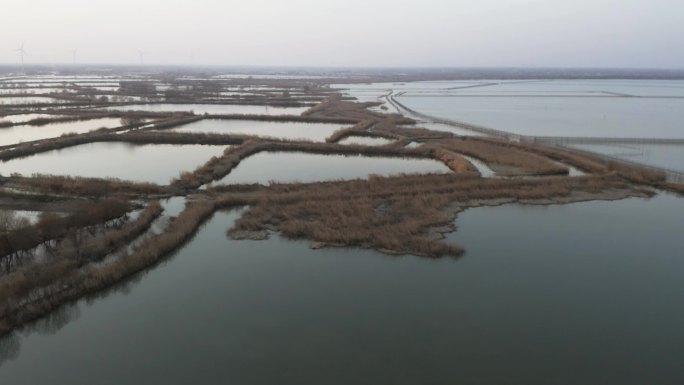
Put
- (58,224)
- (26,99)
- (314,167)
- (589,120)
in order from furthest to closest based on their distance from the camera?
1. (26,99)
2. (589,120)
3. (314,167)
4. (58,224)

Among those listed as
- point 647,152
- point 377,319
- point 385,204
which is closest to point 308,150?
point 385,204

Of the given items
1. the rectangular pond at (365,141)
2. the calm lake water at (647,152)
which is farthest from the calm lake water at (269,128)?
the calm lake water at (647,152)

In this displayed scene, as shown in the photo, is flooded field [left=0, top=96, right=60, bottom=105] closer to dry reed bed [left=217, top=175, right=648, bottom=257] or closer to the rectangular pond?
the rectangular pond

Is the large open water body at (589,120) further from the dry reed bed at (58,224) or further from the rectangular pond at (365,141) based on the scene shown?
the dry reed bed at (58,224)

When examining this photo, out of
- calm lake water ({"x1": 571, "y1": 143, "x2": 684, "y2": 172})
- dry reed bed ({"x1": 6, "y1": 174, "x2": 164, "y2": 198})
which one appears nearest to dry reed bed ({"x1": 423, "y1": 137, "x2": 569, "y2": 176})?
calm lake water ({"x1": 571, "y1": 143, "x2": 684, "y2": 172})

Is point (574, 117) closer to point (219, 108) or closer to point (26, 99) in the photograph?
point (219, 108)

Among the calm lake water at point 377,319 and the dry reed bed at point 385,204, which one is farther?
the dry reed bed at point 385,204
